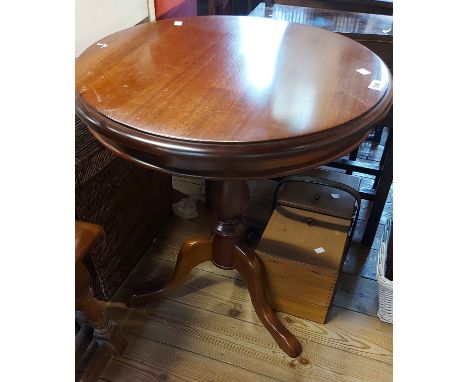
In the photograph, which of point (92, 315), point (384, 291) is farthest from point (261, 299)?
point (92, 315)

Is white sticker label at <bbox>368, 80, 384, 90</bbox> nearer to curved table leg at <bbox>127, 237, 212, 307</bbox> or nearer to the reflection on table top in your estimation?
the reflection on table top

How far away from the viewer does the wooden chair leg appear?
0.93 metres

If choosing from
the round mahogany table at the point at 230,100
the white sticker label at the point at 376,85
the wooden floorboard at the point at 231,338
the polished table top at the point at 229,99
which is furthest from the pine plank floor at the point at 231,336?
the white sticker label at the point at 376,85

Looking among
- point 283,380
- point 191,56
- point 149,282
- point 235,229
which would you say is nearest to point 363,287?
point 283,380

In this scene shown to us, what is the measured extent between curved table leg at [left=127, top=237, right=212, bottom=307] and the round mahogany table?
0.36ft

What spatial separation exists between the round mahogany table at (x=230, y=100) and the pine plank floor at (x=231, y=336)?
0.27m

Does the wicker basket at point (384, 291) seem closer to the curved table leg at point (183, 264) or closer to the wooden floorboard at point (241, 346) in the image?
the wooden floorboard at point (241, 346)

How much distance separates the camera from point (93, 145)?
1163 mm

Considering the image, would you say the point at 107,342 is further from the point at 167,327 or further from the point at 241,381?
the point at 241,381

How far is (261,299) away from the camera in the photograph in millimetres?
1272

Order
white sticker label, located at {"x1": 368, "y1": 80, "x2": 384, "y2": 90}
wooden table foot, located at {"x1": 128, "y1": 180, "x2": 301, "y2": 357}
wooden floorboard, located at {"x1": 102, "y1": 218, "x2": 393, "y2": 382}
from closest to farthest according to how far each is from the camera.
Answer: white sticker label, located at {"x1": 368, "y1": 80, "x2": 384, "y2": 90}
wooden table foot, located at {"x1": 128, "y1": 180, "x2": 301, "y2": 357}
wooden floorboard, located at {"x1": 102, "y1": 218, "x2": 393, "y2": 382}

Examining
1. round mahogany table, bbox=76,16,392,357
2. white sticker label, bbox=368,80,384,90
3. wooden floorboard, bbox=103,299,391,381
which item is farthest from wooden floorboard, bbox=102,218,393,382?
white sticker label, bbox=368,80,384,90

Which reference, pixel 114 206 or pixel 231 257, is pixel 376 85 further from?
pixel 114 206
